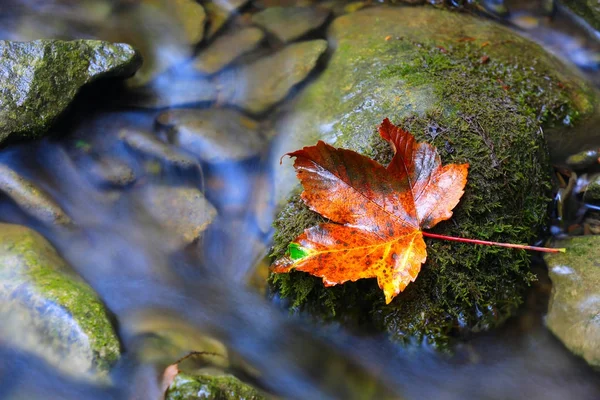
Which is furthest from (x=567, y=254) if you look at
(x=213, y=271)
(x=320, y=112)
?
(x=213, y=271)

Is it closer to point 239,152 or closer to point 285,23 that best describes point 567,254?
point 239,152

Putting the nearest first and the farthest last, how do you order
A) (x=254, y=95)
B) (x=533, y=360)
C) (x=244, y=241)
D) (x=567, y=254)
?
(x=533, y=360), (x=567, y=254), (x=244, y=241), (x=254, y=95)

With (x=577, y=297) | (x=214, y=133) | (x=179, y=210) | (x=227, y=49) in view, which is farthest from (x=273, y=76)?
(x=577, y=297)

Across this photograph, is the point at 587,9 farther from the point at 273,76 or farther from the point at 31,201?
the point at 31,201

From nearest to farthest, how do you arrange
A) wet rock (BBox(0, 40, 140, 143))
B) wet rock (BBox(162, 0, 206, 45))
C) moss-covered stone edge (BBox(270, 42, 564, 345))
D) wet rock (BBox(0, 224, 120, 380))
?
wet rock (BBox(0, 224, 120, 380))
moss-covered stone edge (BBox(270, 42, 564, 345))
wet rock (BBox(0, 40, 140, 143))
wet rock (BBox(162, 0, 206, 45))

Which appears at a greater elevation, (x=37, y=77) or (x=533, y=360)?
(x=37, y=77)

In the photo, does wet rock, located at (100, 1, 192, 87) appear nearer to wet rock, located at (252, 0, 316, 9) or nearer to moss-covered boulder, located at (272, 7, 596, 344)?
wet rock, located at (252, 0, 316, 9)

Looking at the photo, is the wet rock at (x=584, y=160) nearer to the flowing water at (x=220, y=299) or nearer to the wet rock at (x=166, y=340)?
the flowing water at (x=220, y=299)

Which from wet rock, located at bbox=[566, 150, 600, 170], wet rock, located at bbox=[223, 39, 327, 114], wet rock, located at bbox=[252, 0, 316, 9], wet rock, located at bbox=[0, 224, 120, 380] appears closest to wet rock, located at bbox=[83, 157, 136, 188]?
wet rock, located at bbox=[0, 224, 120, 380]
